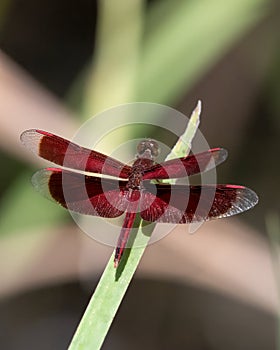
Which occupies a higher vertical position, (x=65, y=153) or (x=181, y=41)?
(x=181, y=41)

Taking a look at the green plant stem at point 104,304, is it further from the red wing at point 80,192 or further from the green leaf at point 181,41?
the green leaf at point 181,41

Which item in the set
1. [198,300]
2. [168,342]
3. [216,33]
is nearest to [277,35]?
[216,33]

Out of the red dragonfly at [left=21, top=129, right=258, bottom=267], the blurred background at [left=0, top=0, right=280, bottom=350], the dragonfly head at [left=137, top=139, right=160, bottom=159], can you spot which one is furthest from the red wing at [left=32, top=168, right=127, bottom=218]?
the blurred background at [left=0, top=0, right=280, bottom=350]

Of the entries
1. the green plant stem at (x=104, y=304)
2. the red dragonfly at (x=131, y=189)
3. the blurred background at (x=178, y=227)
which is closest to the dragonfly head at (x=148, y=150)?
the red dragonfly at (x=131, y=189)

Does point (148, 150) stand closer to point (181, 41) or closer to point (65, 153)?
point (65, 153)

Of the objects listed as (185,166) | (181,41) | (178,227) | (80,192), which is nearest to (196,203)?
(185,166)

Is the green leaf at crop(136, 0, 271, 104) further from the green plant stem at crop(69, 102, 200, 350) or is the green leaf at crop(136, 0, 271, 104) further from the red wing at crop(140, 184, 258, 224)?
the green plant stem at crop(69, 102, 200, 350)

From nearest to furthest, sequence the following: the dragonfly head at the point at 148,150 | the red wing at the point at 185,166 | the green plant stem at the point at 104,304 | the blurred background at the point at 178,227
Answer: the green plant stem at the point at 104,304 < the red wing at the point at 185,166 < the dragonfly head at the point at 148,150 < the blurred background at the point at 178,227
